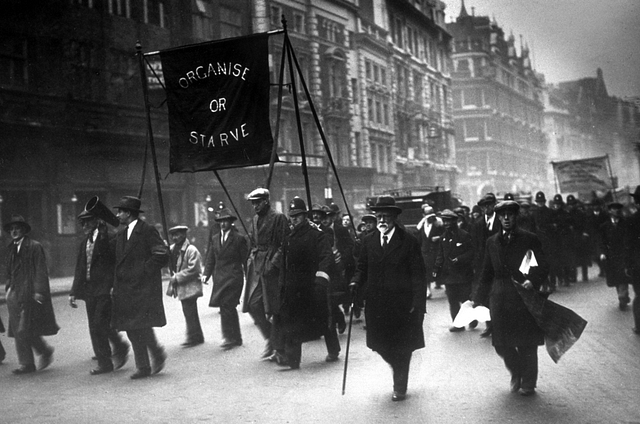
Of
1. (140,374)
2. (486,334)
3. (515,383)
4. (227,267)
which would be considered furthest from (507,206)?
(227,267)

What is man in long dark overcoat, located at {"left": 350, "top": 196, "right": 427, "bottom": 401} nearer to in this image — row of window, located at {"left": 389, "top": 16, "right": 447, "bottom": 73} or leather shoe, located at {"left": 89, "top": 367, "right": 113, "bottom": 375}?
leather shoe, located at {"left": 89, "top": 367, "right": 113, "bottom": 375}

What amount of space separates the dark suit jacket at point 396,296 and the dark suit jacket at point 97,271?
3079 millimetres

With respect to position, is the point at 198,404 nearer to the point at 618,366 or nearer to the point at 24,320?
the point at 24,320

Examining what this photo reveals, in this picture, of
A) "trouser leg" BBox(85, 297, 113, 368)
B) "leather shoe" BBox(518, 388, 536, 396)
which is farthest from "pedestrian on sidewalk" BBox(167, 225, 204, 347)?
"leather shoe" BBox(518, 388, 536, 396)

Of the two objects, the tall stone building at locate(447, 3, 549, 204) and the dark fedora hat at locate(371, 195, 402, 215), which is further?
the tall stone building at locate(447, 3, 549, 204)

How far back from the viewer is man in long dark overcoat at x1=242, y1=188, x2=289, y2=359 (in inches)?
307

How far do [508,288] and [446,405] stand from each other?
1177mm

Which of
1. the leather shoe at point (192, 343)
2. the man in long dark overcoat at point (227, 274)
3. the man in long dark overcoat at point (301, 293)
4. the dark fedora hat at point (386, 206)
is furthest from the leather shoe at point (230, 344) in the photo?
the dark fedora hat at point (386, 206)

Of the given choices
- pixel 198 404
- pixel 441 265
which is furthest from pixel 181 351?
pixel 441 265

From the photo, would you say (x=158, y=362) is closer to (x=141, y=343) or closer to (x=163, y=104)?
(x=141, y=343)

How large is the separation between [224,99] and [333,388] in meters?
3.25

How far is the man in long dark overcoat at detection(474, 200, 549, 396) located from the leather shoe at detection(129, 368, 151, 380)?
3.54 metres

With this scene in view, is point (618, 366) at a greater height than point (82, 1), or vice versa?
point (82, 1)

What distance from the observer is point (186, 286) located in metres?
9.51
